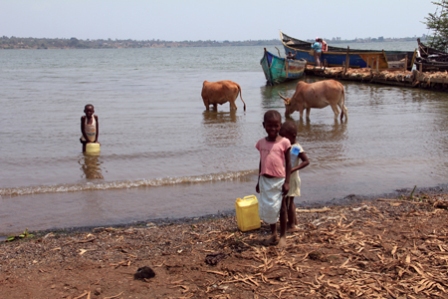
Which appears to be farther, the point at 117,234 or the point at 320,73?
the point at 320,73

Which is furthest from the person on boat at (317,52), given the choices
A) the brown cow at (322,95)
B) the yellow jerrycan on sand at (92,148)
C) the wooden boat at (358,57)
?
the yellow jerrycan on sand at (92,148)

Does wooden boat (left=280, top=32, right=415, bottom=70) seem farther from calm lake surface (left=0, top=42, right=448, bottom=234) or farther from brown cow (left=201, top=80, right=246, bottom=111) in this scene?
brown cow (left=201, top=80, right=246, bottom=111)

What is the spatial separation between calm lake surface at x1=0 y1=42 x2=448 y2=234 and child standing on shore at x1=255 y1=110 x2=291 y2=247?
2162mm

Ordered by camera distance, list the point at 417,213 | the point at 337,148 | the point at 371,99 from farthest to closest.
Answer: the point at 371,99 < the point at 337,148 < the point at 417,213

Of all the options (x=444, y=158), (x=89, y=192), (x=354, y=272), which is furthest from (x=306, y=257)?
(x=444, y=158)

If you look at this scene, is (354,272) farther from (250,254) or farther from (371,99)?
(371,99)

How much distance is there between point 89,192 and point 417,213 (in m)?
4.99

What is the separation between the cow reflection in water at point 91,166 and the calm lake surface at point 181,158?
0.07 ft

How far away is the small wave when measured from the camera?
8.43 metres

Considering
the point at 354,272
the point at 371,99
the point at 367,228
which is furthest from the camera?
the point at 371,99

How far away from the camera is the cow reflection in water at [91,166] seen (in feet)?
30.7

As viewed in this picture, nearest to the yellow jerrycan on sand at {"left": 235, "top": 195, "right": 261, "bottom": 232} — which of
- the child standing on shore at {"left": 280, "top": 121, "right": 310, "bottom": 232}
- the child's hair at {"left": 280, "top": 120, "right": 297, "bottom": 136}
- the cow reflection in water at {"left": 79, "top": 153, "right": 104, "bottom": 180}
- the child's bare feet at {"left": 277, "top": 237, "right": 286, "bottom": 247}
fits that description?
the child standing on shore at {"left": 280, "top": 121, "right": 310, "bottom": 232}

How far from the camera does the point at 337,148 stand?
1138 cm

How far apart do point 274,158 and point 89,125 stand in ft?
20.3
